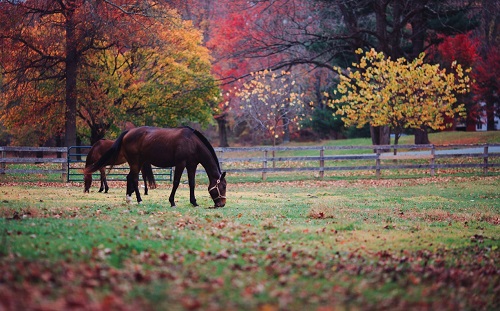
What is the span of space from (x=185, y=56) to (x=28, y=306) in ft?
100

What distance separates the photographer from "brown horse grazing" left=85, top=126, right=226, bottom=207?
15148 mm

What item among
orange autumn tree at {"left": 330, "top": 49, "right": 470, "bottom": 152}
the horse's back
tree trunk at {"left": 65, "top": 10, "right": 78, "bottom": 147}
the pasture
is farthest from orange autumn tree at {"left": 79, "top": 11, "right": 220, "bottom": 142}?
the pasture

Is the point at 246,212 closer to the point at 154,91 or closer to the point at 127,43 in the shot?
the point at 127,43

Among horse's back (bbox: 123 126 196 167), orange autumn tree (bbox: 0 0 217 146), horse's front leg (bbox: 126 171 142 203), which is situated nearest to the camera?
horse's back (bbox: 123 126 196 167)

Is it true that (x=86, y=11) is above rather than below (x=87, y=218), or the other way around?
above

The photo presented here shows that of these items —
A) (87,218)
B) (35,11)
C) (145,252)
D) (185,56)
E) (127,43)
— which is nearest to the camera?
(145,252)

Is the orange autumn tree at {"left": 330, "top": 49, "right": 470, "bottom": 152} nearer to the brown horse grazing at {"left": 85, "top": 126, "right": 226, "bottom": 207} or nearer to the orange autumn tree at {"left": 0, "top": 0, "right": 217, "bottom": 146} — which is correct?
the orange autumn tree at {"left": 0, "top": 0, "right": 217, "bottom": 146}

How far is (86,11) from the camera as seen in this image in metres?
26.5

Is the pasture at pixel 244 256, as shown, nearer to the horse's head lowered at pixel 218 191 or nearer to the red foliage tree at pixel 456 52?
the horse's head lowered at pixel 218 191

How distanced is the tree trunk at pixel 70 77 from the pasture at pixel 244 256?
13.6m

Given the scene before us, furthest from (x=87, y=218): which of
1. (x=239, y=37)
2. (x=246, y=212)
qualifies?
(x=239, y=37)

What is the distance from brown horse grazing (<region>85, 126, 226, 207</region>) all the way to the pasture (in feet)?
2.07

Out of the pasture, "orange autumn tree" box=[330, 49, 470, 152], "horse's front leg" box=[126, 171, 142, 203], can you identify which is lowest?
the pasture

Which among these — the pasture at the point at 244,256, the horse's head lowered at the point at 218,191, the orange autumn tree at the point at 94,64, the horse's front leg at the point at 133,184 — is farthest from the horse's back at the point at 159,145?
the orange autumn tree at the point at 94,64
